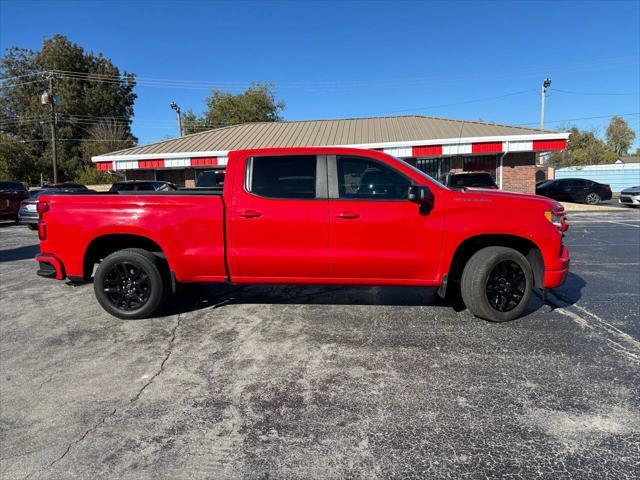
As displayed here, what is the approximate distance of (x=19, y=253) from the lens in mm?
9828

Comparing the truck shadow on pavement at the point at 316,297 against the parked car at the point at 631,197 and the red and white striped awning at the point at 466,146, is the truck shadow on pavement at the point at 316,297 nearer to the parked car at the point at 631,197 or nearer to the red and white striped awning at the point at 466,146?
the red and white striped awning at the point at 466,146

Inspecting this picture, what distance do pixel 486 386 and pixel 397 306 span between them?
2027 millimetres

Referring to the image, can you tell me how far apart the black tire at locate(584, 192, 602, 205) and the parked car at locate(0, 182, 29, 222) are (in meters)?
28.9

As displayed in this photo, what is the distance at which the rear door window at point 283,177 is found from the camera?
451 cm

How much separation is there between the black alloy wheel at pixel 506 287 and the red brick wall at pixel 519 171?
51.7 feet

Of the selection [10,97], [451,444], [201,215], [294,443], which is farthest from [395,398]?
[10,97]

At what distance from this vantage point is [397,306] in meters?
5.21

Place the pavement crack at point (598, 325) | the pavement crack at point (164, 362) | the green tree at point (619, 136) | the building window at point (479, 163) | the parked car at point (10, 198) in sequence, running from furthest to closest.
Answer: the green tree at point (619, 136) → the building window at point (479, 163) → the parked car at point (10, 198) → the pavement crack at point (598, 325) → the pavement crack at point (164, 362)

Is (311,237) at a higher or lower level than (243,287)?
higher

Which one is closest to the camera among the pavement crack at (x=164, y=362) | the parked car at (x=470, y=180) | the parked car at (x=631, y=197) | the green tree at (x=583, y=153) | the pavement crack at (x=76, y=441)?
the pavement crack at (x=76, y=441)

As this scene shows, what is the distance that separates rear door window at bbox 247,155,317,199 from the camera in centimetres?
451

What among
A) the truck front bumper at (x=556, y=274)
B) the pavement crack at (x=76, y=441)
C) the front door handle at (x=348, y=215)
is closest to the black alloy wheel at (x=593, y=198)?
the truck front bumper at (x=556, y=274)

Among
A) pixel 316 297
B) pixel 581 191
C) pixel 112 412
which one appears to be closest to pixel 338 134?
pixel 581 191

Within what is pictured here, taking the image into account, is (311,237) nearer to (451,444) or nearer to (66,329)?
(451,444)
